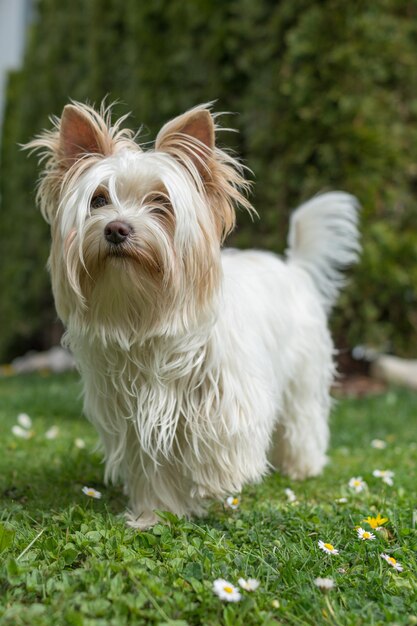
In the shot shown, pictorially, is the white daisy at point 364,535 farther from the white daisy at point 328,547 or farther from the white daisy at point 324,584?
the white daisy at point 324,584

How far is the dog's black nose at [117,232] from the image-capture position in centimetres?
287

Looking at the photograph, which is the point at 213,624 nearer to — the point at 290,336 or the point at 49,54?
the point at 290,336

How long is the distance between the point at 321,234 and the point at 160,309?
75.0 inches

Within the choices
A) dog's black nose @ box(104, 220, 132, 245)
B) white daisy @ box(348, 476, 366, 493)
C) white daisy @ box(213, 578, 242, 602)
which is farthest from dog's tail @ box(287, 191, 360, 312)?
white daisy @ box(213, 578, 242, 602)

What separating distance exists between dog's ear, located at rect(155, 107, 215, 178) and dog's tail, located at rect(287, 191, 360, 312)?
5.20ft

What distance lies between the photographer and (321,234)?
4684mm

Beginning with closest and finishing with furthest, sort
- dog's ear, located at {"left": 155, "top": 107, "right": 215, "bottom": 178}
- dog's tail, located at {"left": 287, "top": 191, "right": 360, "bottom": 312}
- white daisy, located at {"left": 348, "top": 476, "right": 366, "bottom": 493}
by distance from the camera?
dog's ear, located at {"left": 155, "top": 107, "right": 215, "bottom": 178} < white daisy, located at {"left": 348, "top": 476, "right": 366, "bottom": 493} < dog's tail, located at {"left": 287, "top": 191, "right": 360, "bottom": 312}

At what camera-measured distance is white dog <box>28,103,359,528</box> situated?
2.99m

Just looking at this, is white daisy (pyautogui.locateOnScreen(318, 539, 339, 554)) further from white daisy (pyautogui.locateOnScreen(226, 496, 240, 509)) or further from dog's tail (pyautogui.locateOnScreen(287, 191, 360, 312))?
dog's tail (pyautogui.locateOnScreen(287, 191, 360, 312))

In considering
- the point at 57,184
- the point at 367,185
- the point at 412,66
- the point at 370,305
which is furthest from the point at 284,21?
the point at 57,184

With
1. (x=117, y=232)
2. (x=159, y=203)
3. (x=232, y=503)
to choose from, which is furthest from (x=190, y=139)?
(x=232, y=503)

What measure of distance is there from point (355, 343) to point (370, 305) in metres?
0.41

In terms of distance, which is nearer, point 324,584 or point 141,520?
point 324,584

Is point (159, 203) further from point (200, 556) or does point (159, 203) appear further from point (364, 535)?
point (364, 535)
